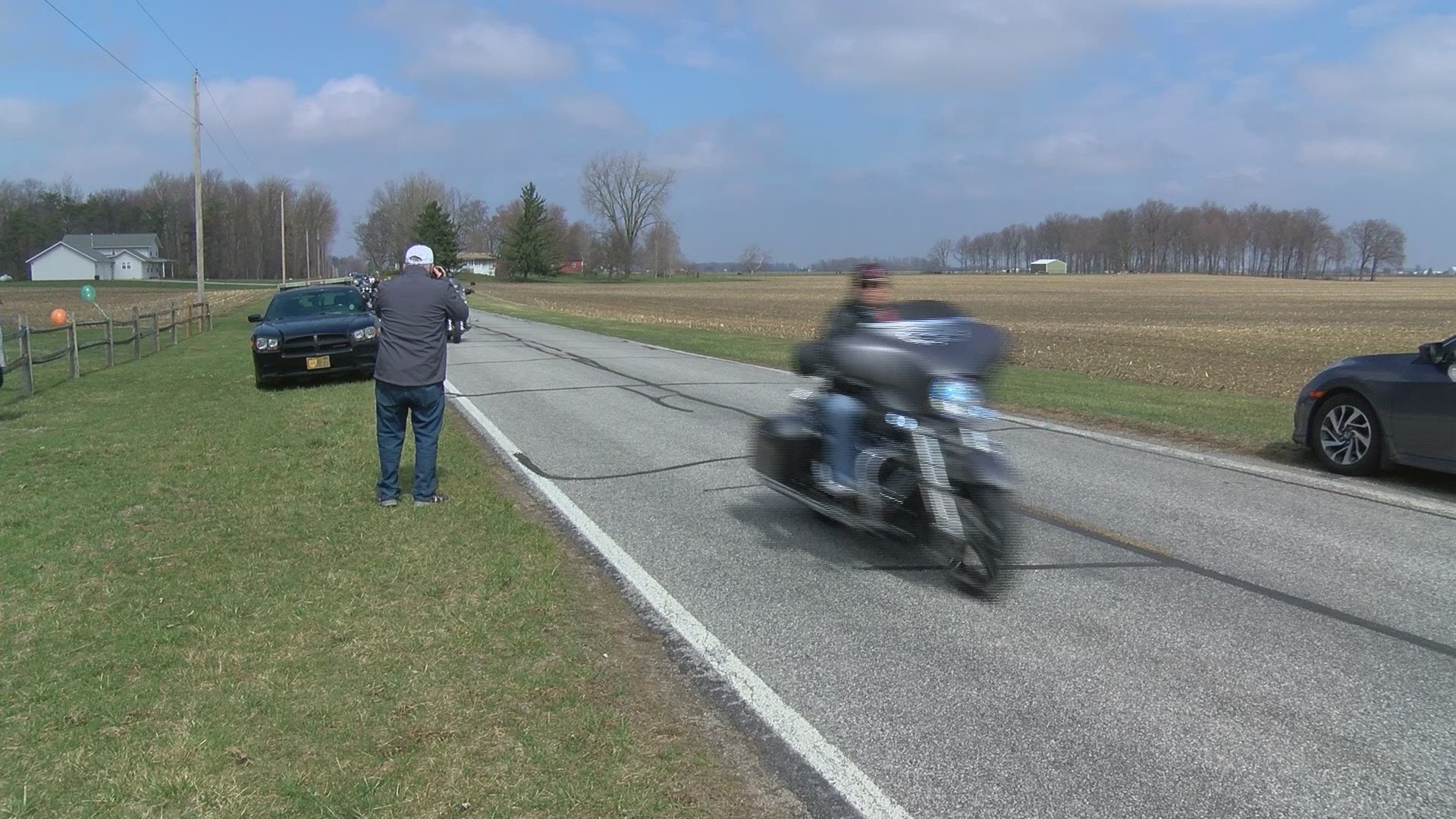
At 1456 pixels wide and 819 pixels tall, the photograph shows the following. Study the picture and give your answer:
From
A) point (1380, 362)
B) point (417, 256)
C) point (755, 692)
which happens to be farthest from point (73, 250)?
point (755, 692)

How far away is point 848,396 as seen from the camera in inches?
232

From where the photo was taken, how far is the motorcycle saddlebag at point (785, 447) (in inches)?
245

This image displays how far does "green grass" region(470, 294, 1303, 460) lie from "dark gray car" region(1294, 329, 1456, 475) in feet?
2.04

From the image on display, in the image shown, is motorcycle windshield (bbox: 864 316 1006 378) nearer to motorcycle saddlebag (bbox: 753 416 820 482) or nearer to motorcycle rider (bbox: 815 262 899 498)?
motorcycle rider (bbox: 815 262 899 498)

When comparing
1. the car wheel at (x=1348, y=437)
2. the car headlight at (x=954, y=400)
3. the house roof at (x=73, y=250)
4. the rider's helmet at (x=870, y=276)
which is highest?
the house roof at (x=73, y=250)

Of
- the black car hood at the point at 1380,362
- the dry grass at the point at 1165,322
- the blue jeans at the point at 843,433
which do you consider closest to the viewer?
the blue jeans at the point at 843,433

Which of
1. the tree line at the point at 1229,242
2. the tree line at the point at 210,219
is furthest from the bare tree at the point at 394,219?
the tree line at the point at 1229,242

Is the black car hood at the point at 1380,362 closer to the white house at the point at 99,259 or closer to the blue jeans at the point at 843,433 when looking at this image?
the blue jeans at the point at 843,433

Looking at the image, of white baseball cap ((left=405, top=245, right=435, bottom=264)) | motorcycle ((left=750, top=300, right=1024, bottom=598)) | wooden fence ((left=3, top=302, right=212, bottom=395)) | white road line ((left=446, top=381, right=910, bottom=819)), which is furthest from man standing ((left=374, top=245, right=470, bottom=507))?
wooden fence ((left=3, top=302, right=212, bottom=395))

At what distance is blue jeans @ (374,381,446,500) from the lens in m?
6.99

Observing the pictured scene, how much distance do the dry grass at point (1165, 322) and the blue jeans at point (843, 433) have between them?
134 cm

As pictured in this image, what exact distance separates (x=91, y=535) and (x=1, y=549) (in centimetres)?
47

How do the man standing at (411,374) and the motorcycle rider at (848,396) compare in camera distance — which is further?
the man standing at (411,374)

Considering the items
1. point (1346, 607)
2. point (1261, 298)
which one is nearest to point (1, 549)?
point (1346, 607)
